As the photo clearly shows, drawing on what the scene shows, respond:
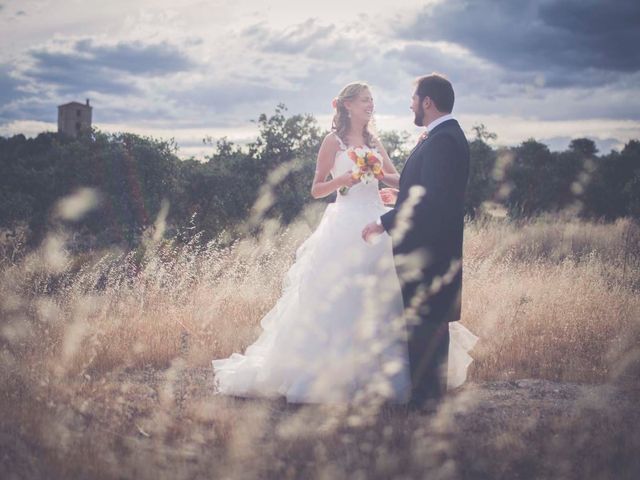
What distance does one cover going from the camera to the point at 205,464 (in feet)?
11.0

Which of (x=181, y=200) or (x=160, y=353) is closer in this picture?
(x=160, y=353)

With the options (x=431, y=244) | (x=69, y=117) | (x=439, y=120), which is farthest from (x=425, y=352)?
(x=69, y=117)

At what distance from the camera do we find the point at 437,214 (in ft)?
13.4

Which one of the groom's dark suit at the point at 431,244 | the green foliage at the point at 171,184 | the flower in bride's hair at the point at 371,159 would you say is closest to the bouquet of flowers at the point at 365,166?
the flower in bride's hair at the point at 371,159

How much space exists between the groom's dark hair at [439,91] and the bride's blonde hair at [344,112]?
0.89m

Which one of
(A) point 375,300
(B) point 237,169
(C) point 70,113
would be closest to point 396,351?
(A) point 375,300

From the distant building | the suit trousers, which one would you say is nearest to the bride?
the suit trousers

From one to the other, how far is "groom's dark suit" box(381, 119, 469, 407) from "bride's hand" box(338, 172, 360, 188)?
0.54 m

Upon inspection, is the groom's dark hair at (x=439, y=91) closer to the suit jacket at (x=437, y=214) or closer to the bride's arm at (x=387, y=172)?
the suit jacket at (x=437, y=214)

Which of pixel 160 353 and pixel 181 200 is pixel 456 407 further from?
pixel 181 200

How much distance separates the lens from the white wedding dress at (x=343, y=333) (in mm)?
4426

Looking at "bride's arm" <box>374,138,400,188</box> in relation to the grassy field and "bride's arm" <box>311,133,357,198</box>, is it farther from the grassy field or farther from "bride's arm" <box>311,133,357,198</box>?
the grassy field

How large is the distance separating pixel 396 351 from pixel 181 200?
12572 mm

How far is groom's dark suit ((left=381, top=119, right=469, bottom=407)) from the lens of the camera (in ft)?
Answer: 13.4
